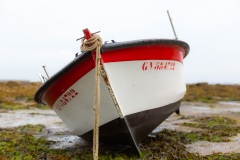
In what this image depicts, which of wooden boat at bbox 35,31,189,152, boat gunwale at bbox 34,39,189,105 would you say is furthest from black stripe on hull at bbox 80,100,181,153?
boat gunwale at bbox 34,39,189,105

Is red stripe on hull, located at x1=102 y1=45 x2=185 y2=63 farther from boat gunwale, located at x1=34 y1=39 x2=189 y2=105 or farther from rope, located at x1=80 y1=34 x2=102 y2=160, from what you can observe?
rope, located at x1=80 y1=34 x2=102 y2=160

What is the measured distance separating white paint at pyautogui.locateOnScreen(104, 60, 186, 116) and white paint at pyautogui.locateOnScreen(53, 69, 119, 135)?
0.17 meters

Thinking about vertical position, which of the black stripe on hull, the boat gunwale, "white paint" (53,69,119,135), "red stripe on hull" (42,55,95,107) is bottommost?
the black stripe on hull

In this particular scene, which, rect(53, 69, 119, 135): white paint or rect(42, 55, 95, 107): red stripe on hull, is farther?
rect(53, 69, 119, 135): white paint

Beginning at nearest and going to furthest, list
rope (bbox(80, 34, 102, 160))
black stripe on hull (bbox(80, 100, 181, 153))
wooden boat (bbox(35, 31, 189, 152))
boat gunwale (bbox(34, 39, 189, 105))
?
rope (bbox(80, 34, 102, 160)) → boat gunwale (bbox(34, 39, 189, 105)) → wooden boat (bbox(35, 31, 189, 152)) → black stripe on hull (bbox(80, 100, 181, 153))

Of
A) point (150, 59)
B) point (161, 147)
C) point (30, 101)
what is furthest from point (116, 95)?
point (30, 101)

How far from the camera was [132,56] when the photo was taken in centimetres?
527

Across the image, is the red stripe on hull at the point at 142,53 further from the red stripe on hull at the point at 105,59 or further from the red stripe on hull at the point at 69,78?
the red stripe on hull at the point at 69,78

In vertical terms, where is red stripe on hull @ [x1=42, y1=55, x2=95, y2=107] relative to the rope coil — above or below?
below

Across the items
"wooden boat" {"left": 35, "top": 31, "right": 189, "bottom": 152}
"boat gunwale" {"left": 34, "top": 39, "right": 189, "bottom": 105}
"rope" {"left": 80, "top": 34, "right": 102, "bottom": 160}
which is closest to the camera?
"rope" {"left": 80, "top": 34, "right": 102, "bottom": 160}

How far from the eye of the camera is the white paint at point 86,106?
5.14m

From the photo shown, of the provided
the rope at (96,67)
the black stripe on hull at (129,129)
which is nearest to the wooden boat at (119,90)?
the black stripe on hull at (129,129)

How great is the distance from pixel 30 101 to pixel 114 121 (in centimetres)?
1868

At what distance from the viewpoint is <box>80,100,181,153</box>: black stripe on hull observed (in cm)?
537
